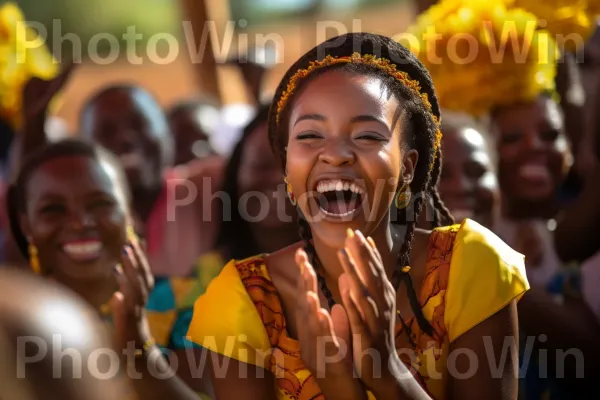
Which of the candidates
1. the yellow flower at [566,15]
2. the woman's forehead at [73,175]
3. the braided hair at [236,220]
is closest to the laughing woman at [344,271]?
the woman's forehead at [73,175]

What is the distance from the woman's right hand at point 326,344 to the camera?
2.22m

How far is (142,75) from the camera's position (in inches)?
542

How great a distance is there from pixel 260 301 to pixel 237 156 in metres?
1.57

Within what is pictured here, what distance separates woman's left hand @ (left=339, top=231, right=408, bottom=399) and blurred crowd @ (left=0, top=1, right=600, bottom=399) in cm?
123

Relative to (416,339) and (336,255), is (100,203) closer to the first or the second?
(336,255)

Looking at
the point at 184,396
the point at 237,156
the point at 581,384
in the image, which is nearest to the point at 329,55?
the point at 184,396

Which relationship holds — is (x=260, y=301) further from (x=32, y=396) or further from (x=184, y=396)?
(x=32, y=396)

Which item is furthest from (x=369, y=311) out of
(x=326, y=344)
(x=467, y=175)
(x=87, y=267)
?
(x=467, y=175)

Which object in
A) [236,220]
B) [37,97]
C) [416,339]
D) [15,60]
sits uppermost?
[15,60]

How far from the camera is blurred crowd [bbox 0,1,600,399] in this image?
354cm

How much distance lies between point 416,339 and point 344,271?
243mm

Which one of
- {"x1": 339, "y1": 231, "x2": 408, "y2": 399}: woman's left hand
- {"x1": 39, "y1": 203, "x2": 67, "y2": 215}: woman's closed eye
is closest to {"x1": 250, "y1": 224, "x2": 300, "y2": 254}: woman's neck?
{"x1": 39, "y1": 203, "x2": 67, "y2": 215}: woman's closed eye

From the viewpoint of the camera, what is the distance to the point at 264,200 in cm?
385

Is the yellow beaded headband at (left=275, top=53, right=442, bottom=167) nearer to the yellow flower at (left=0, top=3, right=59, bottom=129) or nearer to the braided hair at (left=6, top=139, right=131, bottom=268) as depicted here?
the braided hair at (left=6, top=139, right=131, bottom=268)
